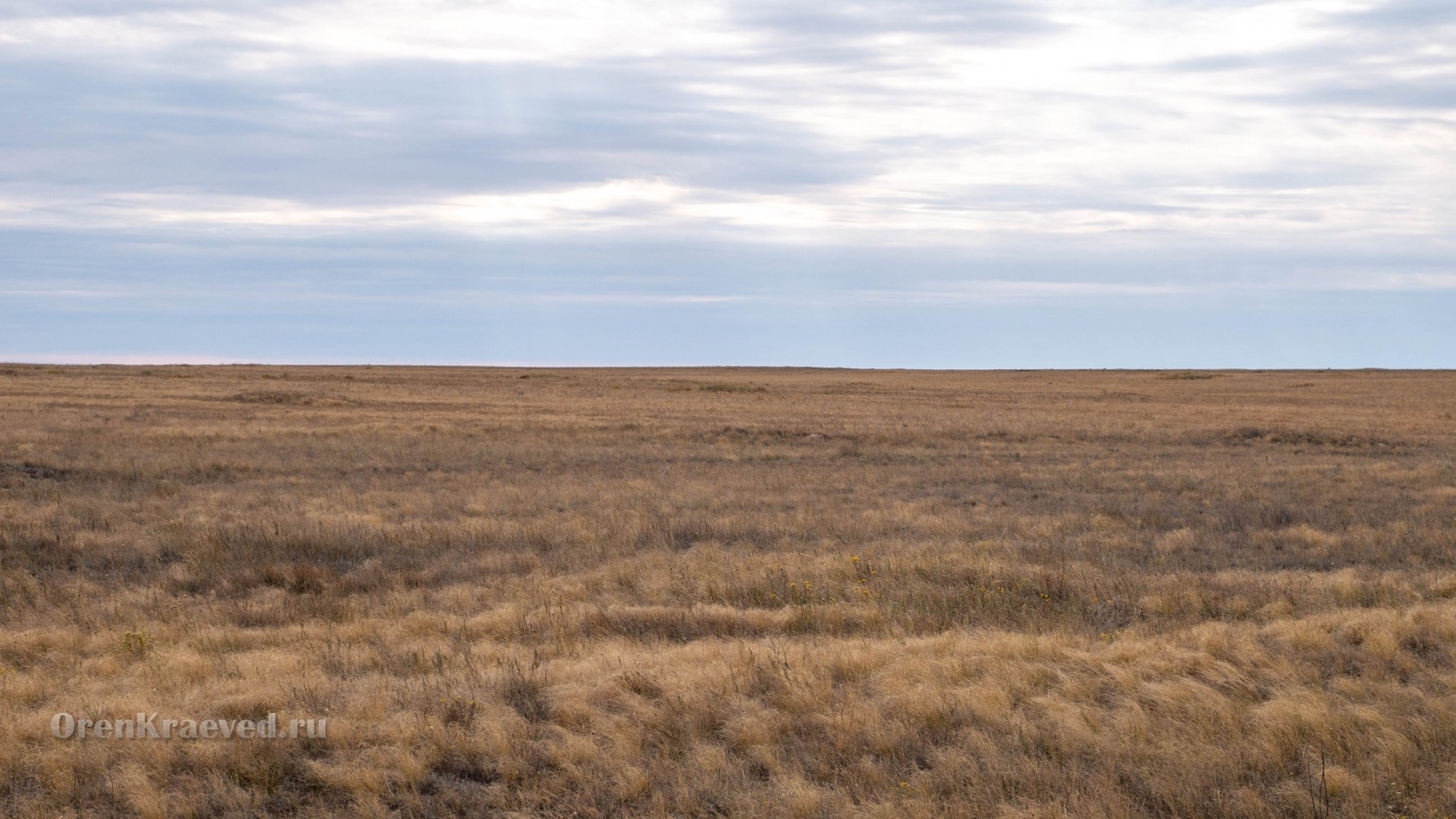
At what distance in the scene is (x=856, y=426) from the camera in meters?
37.9

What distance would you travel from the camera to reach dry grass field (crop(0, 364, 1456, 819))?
19.9ft

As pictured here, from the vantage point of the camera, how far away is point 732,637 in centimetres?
951

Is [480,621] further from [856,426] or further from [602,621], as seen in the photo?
[856,426]

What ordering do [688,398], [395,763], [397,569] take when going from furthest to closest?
[688,398] → [397,569] → [395,763]

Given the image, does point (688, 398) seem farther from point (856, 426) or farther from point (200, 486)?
point (200, 486)

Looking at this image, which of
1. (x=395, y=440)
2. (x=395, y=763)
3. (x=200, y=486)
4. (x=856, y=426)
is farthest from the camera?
(x=856, y=426)

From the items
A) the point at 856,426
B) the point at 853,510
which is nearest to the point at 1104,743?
the point at 853,510

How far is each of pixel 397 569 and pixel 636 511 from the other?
5.21m

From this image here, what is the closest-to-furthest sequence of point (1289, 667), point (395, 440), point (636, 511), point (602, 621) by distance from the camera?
1. point (1289, 667)
2. point (602, 621)
3. point (636, 511)
4. point (395, 440)

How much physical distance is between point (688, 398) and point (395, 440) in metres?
29.9

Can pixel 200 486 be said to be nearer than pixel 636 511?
No

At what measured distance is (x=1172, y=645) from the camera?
8.34 m

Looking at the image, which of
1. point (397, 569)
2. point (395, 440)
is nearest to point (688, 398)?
point (395, 440)

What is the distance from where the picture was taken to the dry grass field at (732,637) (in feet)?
19.9
